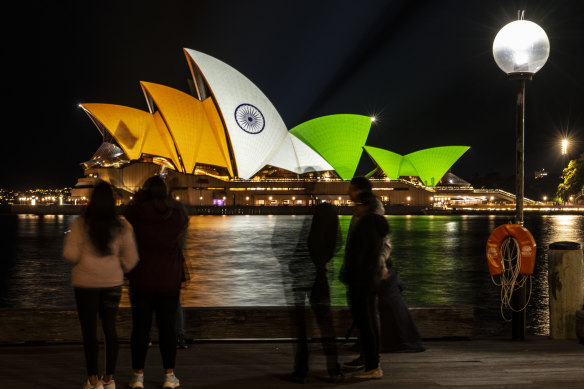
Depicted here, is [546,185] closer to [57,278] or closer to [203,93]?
[203,93]

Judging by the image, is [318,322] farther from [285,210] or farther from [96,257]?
[285,210]

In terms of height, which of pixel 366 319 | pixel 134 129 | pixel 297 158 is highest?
pixel 134 129

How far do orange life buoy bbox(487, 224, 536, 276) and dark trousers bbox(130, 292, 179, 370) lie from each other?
130 inches

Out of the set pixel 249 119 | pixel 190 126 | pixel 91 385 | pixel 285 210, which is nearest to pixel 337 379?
pixel 91 385

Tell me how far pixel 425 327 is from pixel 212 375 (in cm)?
216

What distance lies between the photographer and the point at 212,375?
14.3 ft

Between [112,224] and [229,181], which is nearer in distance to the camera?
[112,224]

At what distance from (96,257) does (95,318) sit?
393 mm

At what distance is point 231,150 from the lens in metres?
69.6

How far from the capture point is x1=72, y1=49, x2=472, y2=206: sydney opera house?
64562 millimetres

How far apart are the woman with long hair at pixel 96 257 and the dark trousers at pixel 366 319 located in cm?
153

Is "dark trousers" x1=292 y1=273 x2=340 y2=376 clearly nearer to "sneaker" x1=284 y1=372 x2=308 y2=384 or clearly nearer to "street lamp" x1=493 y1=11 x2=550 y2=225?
"sneaker" x1=284 y1=372 x2=308 y2=384

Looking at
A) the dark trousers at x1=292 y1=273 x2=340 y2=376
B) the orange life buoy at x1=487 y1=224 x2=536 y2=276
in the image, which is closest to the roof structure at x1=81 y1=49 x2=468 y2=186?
the orange life buoy at x1=487 y1=224 x2=536 y2=276

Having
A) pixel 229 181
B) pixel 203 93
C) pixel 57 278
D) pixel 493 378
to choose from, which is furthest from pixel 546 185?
pixel 493 378
